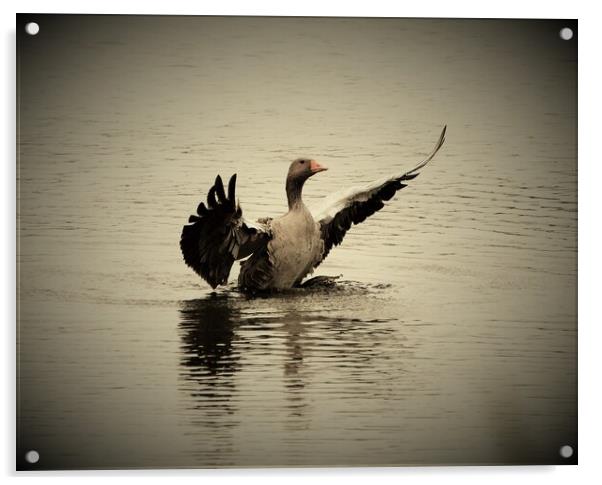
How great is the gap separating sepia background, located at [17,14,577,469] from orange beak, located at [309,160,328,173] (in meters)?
0.02

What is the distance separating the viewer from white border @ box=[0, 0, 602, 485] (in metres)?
2.01

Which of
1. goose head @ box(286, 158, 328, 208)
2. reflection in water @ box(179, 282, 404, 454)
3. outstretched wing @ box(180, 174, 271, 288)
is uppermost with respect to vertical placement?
goose head @ box(286, 158, 328, 208)

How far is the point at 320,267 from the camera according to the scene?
2.03 m

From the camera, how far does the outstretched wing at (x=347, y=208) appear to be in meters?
2.03

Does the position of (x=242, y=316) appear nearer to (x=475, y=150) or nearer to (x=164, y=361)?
(x=164, y=361)

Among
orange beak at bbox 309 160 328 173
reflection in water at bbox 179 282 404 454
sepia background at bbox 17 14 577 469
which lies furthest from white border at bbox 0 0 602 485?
orange beak at bbox 309 160 328 173

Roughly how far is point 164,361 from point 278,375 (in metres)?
0.26

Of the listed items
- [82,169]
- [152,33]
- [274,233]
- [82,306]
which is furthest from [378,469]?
[152,33]

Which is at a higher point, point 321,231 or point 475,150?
point 475,150

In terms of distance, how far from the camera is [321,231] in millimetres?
2035

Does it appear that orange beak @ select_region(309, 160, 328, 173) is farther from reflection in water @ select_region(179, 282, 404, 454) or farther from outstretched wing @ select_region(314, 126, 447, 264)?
reflection in water @ select_region(179, 282, 404, 454)
